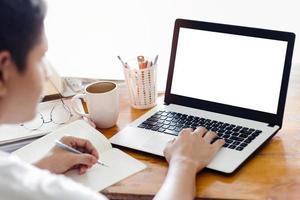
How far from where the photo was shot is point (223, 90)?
125cm

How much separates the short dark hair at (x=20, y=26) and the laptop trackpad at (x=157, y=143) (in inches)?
18.1

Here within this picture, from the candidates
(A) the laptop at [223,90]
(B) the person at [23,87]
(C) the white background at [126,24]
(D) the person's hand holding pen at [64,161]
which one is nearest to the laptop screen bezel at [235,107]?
(A) the laptop at [223,90]

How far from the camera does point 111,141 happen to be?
1.20 meters

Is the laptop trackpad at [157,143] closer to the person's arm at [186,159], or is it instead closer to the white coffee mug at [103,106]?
the person's arm at [186,159]

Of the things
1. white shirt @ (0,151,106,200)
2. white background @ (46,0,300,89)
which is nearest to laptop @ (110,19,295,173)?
white background @ (46,0,300,89)

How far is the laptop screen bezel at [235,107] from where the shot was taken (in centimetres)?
114

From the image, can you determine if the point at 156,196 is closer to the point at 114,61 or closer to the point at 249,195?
the point at 249,195

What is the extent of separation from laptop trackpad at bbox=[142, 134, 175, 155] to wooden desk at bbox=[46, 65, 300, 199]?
18mm

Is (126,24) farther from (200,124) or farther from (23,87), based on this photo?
(23,87)

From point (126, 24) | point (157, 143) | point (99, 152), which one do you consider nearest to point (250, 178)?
point (157, 143)

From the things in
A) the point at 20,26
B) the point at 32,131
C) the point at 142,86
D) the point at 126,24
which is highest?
the point at 20,26

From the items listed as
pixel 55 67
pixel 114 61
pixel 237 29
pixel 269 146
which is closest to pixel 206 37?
pixel 237 29

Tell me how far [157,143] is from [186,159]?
129mm

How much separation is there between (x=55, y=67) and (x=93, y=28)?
0.60 ft
